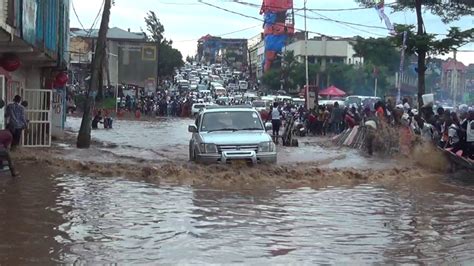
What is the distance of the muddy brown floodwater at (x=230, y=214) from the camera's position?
8625 mm

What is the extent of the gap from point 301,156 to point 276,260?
1518 cm

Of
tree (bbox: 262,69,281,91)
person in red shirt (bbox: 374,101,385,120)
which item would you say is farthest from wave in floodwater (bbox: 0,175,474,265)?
tree (bbox: 262,69,281,91)

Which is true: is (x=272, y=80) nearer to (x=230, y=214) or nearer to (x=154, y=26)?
(x=154, y=26)

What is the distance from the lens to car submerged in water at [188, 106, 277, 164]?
658 inches

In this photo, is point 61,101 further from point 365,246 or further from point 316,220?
point 365,246

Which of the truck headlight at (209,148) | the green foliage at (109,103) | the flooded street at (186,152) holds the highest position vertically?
the green foliage at (109,103)

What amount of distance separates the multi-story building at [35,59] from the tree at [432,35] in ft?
44.8

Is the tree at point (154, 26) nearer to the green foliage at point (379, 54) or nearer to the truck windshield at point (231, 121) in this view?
the green foliage at point (379, 54)

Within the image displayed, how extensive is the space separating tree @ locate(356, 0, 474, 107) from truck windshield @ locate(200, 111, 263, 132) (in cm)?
1402

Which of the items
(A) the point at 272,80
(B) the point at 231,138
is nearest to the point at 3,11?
(B) the point at 231,138

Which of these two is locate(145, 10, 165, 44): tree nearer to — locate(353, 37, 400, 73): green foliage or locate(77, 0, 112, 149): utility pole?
locate(353, 37, 400, 73): green foliage

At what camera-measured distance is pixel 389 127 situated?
23.3m

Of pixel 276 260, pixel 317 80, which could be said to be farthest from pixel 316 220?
pixel 317 80

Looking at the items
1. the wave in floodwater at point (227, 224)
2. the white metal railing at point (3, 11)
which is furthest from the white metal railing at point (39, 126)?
the wave in floodwater at point (227, 224)
